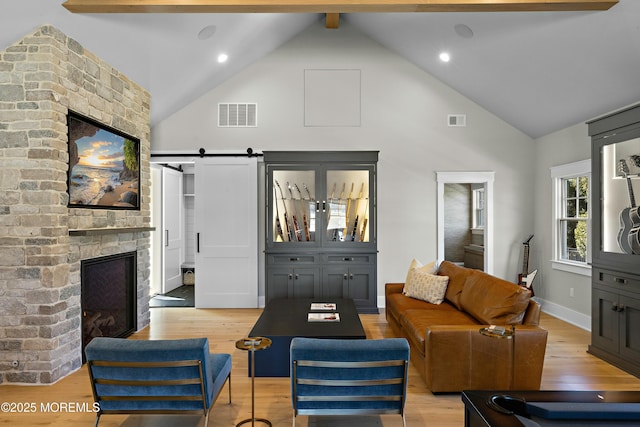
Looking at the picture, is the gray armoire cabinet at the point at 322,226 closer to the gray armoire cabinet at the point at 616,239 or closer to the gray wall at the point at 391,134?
the gray wall at the point at 391,134

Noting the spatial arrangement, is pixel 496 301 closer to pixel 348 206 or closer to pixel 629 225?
pixel 629 225

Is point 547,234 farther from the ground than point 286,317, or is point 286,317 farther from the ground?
point 547,234

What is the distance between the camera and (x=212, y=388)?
8.20 feet

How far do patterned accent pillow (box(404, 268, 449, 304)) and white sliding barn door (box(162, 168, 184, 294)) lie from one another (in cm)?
431

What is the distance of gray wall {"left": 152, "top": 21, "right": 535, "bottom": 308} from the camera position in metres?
6.09

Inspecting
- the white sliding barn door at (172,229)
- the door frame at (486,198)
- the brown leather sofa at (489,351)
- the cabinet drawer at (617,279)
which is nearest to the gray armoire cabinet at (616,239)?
the cabinet drawer at (617,279)

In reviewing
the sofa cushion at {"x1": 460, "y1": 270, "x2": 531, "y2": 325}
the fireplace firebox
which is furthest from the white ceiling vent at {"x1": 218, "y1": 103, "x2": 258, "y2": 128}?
the sofa cushion at {"x1": 460, "y1": 270, "x2": 531, "y2": 325}

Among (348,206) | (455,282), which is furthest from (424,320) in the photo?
(348,206)

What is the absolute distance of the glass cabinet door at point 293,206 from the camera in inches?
227

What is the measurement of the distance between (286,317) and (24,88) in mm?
2938

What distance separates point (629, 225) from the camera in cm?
370

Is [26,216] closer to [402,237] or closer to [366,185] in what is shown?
[366,185]

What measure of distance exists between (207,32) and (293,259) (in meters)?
2.97

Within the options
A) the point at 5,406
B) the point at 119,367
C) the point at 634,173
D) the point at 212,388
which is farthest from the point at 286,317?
the point at 634,173
